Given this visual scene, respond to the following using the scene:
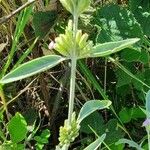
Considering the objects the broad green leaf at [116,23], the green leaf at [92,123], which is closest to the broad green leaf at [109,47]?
the broad green leaf at [116,23]

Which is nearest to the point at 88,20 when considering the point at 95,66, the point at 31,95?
the point at 95,66

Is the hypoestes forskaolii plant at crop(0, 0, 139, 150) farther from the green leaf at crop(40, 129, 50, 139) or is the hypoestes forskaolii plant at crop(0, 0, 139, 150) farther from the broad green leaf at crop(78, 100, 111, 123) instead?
the green leaf at crop(40, 129, 50, 139)

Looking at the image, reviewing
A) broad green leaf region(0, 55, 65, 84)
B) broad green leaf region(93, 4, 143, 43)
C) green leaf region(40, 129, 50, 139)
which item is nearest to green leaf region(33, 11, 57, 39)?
broad green leaf region(93, 4, 143, 43)

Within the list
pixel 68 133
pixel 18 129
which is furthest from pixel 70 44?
pixel 18 129

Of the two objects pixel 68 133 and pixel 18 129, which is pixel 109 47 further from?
pixel 18 129

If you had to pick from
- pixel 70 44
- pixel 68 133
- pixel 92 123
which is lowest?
pixel 92 123

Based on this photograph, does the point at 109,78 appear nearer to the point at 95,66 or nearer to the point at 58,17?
the point at 95,66
